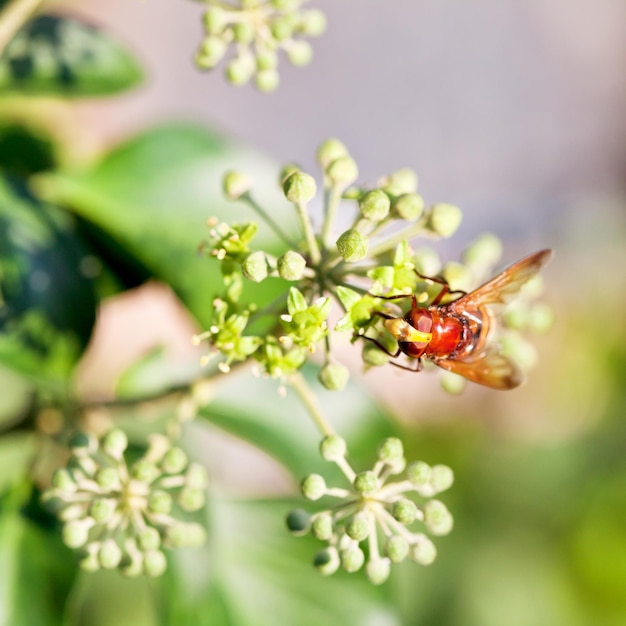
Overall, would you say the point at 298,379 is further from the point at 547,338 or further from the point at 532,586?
the point at 547,338

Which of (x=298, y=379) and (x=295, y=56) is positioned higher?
(x=295, y=56)

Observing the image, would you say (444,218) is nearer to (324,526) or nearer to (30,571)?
(324,526)

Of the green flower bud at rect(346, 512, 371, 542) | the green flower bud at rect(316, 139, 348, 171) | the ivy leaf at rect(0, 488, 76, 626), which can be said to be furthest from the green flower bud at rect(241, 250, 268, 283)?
the ivy leaf at rect(0, 488, 76, 626)

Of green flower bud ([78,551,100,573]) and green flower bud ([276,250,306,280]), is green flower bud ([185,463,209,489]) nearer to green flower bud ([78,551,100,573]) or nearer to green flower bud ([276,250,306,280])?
green flower bud ([78,551,100,573])

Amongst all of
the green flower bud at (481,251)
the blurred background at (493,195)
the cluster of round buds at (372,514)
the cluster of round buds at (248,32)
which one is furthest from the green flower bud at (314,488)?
the blurred background at (493,195)

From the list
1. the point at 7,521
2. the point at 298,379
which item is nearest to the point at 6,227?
the point at 7,521

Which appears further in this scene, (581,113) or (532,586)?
(581,113)

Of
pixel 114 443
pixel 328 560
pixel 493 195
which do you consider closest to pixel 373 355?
pixel 328 560
